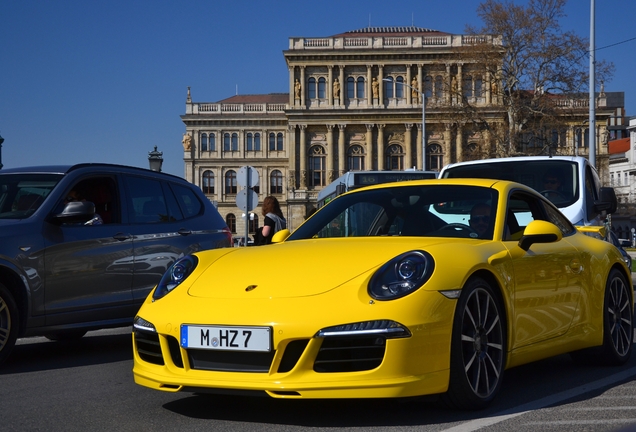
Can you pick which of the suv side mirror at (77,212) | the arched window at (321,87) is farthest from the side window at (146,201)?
the arched window at (321,87)

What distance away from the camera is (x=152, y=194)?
8430 millimetres

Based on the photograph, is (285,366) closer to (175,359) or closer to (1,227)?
(175,359)

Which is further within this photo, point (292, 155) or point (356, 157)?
point (356, 157)

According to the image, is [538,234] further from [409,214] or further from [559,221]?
[559,221]

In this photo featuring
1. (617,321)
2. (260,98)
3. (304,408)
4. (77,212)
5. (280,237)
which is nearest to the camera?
(304,408)

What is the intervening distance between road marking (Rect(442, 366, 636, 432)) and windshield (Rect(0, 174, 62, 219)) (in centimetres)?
418

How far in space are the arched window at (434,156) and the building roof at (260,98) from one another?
22822 mm

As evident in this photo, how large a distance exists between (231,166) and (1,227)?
95763 mm

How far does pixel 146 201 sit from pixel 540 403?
4.44 meters

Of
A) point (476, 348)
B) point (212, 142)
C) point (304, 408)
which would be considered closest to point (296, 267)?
point (304, 408)

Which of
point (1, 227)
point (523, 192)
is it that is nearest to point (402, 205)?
point (523, 192)

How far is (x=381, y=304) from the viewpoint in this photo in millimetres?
4402

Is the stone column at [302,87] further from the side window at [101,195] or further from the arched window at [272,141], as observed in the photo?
the side window at [101,195]

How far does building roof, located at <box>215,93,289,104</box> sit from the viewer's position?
10838 centimetres
